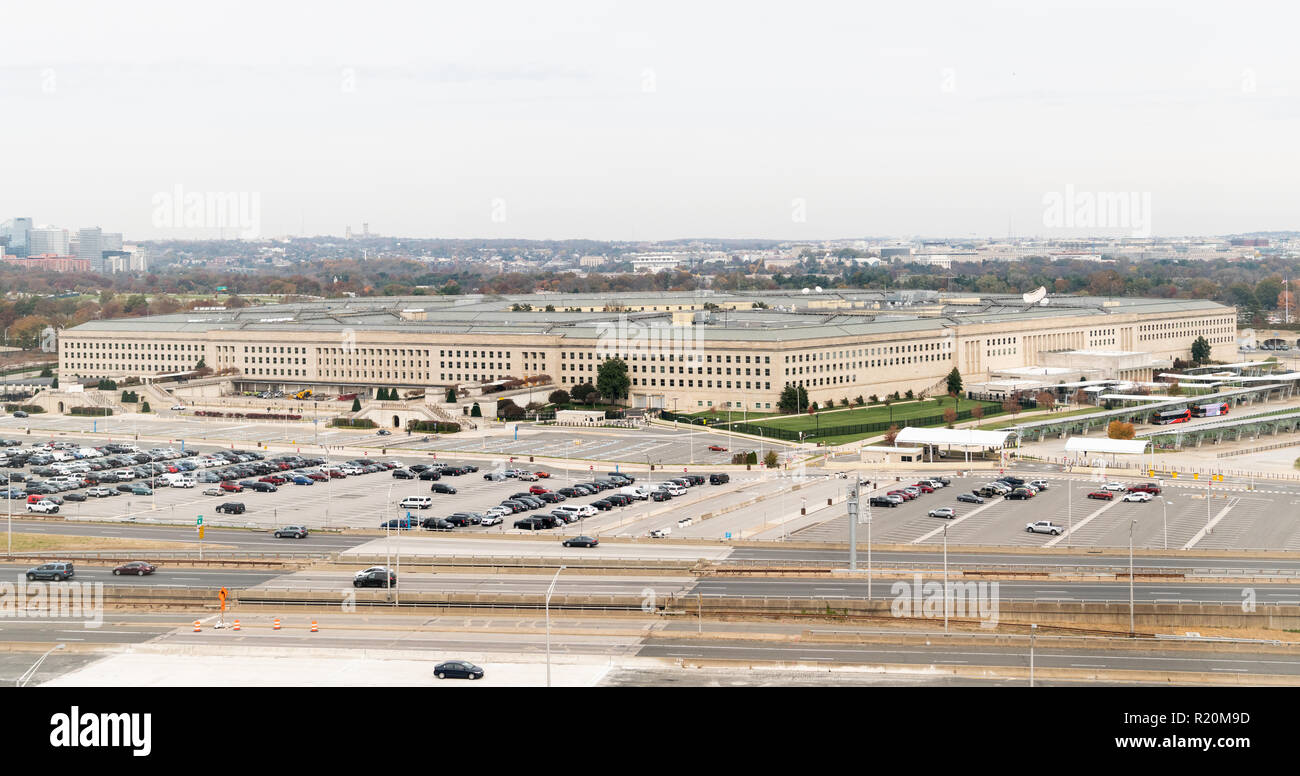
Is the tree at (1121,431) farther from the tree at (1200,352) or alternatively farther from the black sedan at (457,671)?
the black sedan at (457,671)

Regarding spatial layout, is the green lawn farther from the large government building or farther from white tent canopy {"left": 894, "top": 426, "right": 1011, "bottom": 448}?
white tent canopy {"left": 894, "top": 426, "right": 1011, "bottom": 448}

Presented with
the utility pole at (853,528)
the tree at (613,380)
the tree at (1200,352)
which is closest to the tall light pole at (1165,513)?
the utility pole at (853,528)

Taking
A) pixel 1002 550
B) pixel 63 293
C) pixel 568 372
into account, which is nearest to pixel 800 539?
pixel 1002 550

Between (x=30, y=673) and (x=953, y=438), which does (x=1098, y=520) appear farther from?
(x=30, y=673)

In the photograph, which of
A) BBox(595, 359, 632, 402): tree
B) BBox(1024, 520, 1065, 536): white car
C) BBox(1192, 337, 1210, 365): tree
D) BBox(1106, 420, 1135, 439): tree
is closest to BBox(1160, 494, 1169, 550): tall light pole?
BBox(1024, 520, 1065, 536): white car

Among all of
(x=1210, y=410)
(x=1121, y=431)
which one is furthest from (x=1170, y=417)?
(x=1121, y=431)
